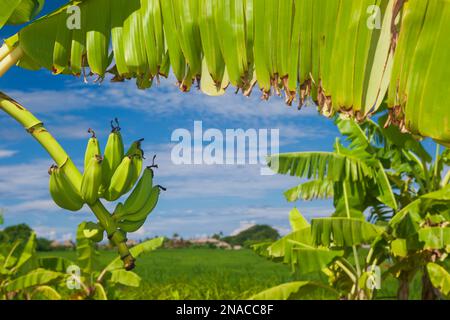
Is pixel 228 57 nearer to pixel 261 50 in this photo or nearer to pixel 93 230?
pixel 261 50

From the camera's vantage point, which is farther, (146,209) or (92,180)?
(146,209)

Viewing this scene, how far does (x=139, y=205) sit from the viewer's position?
1300 millimetres

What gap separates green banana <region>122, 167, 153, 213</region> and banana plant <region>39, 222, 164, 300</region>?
304 centimetres

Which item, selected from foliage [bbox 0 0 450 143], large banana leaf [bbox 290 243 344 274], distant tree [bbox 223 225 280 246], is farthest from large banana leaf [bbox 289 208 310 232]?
distant tree [bbox 223 225 280 246]

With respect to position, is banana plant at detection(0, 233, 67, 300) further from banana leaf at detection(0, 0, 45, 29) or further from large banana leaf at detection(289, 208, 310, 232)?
banana leaf at detection(0, 0, 45, 29)

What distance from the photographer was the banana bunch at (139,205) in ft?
4.11

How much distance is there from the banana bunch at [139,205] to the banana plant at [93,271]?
304 cm

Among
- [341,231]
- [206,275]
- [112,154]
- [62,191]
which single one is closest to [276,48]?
[112,154]

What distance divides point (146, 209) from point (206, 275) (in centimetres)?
822

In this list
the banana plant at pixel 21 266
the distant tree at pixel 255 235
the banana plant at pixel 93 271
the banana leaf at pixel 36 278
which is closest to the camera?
the banana leaf at pixel 36 278

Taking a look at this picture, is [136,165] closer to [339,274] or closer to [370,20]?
[370,20]

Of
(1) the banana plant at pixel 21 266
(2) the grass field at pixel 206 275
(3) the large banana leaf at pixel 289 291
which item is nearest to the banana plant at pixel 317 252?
(3) the large banana leaf at pixel 289 291

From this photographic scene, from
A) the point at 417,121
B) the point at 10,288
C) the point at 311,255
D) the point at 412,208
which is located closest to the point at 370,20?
the point at 417,121

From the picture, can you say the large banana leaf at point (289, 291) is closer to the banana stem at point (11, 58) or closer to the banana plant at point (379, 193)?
the banana plant at point (379, 193)
